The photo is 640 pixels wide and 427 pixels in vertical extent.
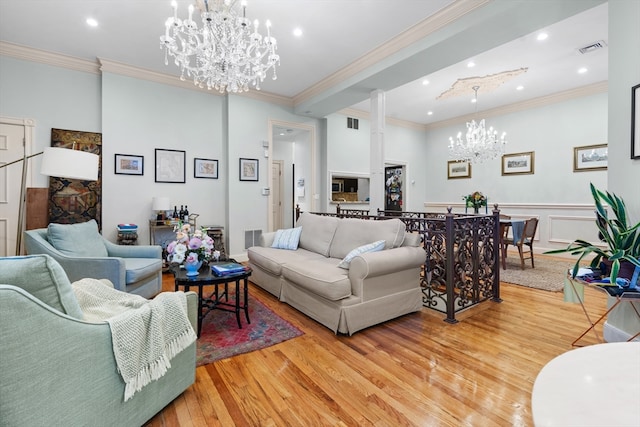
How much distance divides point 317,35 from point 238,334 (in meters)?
3.72

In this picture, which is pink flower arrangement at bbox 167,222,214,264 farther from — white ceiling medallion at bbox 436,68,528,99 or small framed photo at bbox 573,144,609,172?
small framed photo at bbox 573,144,609,172

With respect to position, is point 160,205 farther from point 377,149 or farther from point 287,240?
point 377,149

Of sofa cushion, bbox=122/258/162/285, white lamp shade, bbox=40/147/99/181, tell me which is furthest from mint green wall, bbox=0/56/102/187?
→ sofa cushion, bbox=122/258/162/285

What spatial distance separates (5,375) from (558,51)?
20.8ft

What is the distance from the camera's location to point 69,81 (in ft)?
14.6

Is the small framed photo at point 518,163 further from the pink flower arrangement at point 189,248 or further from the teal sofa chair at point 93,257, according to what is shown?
the teal sofa chair at point 93,257

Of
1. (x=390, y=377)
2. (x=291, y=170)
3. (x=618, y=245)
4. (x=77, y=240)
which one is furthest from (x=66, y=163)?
(x=291, y=170)

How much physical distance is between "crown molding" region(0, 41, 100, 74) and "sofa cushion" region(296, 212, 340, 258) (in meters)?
4.14

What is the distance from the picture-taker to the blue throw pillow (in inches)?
156

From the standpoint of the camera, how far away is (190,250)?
8.30ft

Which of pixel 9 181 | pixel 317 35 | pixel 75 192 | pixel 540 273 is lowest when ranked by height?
pixel 540 273

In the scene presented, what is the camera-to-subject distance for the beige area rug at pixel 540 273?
393cm

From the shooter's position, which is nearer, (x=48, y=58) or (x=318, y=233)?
(x=318, y=233)

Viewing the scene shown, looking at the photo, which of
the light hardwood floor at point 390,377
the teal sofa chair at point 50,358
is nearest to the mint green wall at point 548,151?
the light hardwood floor at point 390,377
